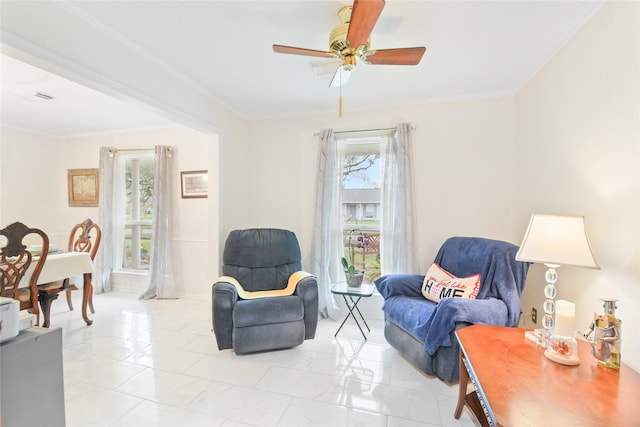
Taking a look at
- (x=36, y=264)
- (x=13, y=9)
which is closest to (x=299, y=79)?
(x=13, y=9)

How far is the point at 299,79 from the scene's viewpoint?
2547 mm

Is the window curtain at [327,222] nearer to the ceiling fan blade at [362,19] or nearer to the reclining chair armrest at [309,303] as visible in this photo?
the reclining chair armrest at [309,303]

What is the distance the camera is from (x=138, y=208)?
421 centimetres

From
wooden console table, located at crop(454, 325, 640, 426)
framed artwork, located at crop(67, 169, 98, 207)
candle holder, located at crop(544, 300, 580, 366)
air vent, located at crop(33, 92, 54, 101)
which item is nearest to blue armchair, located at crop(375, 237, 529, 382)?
wooden console table, located at crop(454, 325, 640, 426)

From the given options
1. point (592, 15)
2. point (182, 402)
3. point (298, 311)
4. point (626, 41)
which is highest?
point (592, 15)

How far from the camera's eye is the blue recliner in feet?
7.50

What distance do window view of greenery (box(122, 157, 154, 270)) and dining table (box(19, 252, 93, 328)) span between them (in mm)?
1165

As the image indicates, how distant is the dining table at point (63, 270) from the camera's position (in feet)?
8.50

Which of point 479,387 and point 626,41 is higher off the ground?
point 626,41

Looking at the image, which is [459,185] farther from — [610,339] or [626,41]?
[610,339]

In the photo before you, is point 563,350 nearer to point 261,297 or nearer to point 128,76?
point 261,297

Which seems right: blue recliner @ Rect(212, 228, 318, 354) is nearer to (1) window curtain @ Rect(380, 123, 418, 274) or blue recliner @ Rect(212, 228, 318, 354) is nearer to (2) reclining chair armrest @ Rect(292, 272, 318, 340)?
(2) reclining chair armrest @ Rect(292, 272, 318, 340)

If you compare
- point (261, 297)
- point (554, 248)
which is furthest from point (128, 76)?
point (554, 248)

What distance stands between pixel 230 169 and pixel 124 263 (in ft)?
8.45
